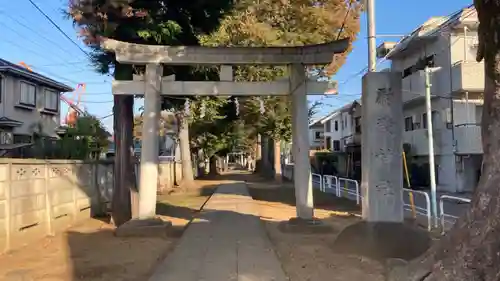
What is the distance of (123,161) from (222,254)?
556 cm

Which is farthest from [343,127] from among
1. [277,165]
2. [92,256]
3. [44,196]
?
[92,256]

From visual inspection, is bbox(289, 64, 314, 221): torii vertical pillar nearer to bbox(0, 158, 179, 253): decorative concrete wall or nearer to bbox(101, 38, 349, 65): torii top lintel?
bbox(101, 38, 349, 65): torii top lintel

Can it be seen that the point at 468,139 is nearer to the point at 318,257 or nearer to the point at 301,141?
the point at 301,141

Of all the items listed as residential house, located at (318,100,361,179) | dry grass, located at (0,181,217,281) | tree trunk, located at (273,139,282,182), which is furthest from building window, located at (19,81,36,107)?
residential house, located at (318,100,361,179)

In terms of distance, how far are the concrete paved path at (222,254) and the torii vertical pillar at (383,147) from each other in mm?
2204

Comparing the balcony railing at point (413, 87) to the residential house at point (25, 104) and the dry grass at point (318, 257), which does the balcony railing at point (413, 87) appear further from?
the residential house at point (25, 104)

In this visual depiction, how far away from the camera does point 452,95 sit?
83.3 ft

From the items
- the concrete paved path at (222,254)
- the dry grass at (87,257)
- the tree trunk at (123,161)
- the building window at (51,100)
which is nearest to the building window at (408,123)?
the concrete paved path at (222,254)

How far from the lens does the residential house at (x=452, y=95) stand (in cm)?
2431

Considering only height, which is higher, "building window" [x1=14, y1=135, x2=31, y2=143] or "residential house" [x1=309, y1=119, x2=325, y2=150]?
"residential house" [x1=309, y1=119, x2=325, y2=150]

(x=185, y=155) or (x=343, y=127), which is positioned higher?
Answer: (x=343, y=127)

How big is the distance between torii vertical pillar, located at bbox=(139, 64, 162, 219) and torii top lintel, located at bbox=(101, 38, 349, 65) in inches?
13.6

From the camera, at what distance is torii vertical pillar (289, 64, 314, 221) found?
1194 centimetres

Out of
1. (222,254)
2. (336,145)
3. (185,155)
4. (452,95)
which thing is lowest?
(222,254)
